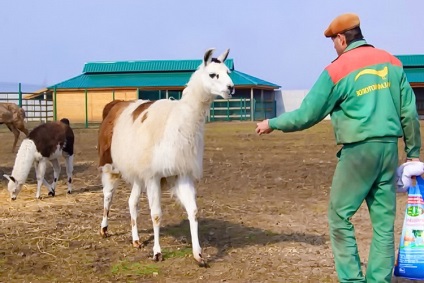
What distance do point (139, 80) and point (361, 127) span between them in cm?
3868

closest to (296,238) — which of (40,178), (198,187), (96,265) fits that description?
(96,265)

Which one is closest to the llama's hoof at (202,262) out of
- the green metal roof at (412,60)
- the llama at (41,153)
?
the llama at (41,153)

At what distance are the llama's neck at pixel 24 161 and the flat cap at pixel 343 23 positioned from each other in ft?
21.6

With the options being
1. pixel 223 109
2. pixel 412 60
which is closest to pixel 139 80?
pixel 223 109

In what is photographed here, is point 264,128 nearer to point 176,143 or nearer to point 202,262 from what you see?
point 176,143

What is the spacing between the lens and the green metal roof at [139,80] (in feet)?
133

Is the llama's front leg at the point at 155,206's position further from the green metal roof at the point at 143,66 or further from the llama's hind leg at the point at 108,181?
the green metal roof at the point at 143,66

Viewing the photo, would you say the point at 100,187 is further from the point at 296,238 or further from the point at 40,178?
the point at 296,238

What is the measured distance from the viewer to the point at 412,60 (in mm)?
46531

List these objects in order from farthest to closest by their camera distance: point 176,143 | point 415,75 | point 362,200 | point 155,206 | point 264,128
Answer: point 415,75, point 155,206, point 176,143, point 264,128, point 362,200

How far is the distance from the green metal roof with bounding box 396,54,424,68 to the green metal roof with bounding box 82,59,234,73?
41.3ft

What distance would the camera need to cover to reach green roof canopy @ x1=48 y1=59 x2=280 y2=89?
41156 mm

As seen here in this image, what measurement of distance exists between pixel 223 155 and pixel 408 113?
35.8 ft

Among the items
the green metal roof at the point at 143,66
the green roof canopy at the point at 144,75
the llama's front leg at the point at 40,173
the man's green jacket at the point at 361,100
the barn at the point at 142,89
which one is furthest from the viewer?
the green metal roof at the point at 143,66
